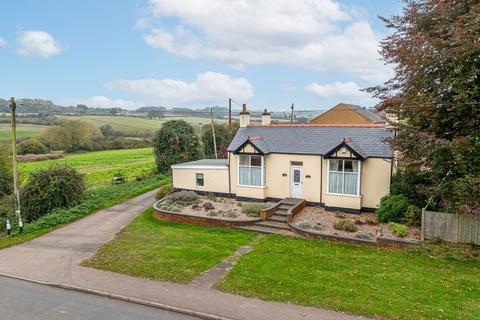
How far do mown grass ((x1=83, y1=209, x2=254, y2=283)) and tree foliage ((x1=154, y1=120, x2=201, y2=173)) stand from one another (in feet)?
63.2

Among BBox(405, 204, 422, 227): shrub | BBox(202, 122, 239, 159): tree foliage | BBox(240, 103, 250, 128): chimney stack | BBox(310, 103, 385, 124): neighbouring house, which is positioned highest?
BBox(310, 103, 385, 124): neighbouring house

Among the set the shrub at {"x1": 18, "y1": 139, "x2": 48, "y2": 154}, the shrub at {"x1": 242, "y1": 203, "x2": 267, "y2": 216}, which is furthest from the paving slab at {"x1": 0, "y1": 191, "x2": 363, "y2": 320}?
the shrub at {"x1": 18, "y1": 139, "x2": 48, "y2": 154}

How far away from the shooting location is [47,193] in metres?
22.1

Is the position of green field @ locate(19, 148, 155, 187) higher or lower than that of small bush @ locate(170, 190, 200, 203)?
lower

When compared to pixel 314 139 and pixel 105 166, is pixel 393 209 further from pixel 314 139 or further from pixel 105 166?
pixel 105 166

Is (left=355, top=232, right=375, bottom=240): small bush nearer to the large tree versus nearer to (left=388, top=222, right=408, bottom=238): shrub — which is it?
(left=388, top=222, right=408, bottom=238): shrub

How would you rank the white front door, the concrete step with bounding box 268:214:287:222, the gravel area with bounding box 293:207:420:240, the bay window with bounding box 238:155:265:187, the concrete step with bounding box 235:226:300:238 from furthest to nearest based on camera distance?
the bay window with bounding box 238:155:265:187 < the white front door < the concrete step with bounding box 268:214:287:222 < the concrete step with bounding box 235:226:300:238 < the gravel area with bounding box 293:207:420:240

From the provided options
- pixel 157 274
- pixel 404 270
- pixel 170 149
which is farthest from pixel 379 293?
pixel 170 149

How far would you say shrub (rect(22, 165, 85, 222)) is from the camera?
22.1 metres

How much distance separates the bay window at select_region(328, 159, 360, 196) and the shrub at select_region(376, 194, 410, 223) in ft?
6.78

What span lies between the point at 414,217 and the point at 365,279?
616cm

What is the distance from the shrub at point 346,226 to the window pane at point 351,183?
2724 mm

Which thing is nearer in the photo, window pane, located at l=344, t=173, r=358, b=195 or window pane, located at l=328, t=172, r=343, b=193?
window pane, located at l=344, t=173, r=358, b=195

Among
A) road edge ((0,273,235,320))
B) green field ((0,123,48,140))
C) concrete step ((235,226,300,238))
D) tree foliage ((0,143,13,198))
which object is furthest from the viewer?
green field ((0,123,48,140))
